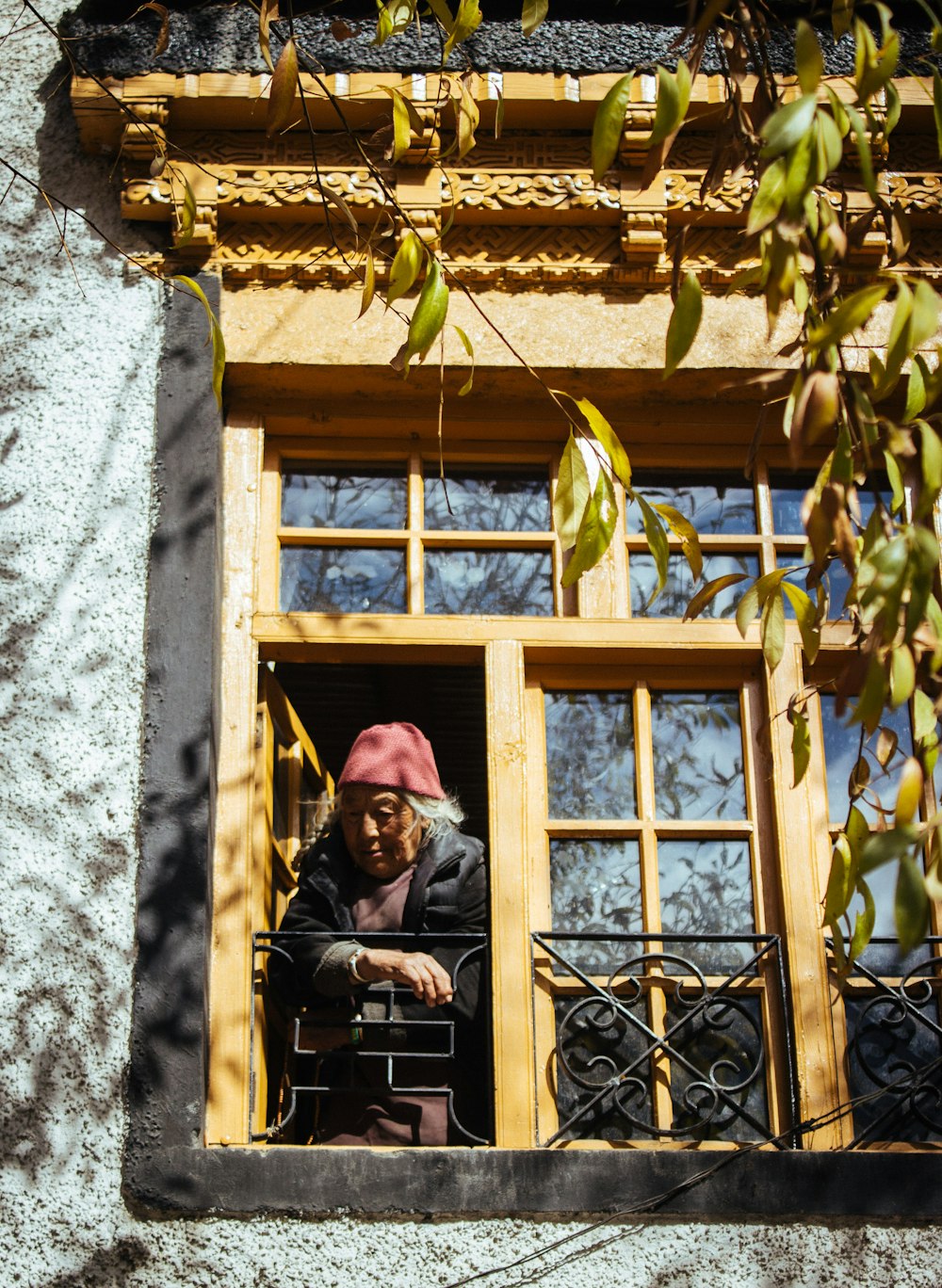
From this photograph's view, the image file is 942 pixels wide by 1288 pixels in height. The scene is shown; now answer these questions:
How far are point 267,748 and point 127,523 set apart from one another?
0.70 m

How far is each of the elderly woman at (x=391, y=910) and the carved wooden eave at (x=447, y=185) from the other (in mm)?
1417

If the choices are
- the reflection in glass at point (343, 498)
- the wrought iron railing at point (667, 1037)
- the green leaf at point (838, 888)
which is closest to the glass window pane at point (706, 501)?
the reflection in glass at point (343, 498)

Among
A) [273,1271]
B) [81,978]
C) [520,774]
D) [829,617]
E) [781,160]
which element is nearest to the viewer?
[781,160]

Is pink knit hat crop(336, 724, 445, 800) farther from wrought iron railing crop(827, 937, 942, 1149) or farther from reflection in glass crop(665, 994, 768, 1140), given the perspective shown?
wrought iron railing crop(827, 937, 942, 1149)

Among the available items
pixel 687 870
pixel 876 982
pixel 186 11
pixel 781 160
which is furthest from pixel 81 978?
pixel 186 11

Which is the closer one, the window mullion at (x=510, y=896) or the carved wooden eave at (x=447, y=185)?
the window mullion at (x=510, y=896)

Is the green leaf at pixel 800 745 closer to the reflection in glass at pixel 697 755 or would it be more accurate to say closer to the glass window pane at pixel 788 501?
the reflection in glass at pixel 697 755

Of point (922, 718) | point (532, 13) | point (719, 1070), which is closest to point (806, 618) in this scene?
point (922, 718)

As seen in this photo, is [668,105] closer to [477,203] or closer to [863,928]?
[863,928]

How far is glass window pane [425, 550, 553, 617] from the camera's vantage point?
4.76 metres

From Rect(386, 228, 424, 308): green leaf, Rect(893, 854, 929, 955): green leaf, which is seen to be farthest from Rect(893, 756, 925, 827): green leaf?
Rect(386, 228, 424, 308): green leaf

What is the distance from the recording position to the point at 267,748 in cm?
458

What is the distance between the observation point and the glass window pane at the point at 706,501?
489cm

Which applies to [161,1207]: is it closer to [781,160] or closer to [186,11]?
[781,160]
